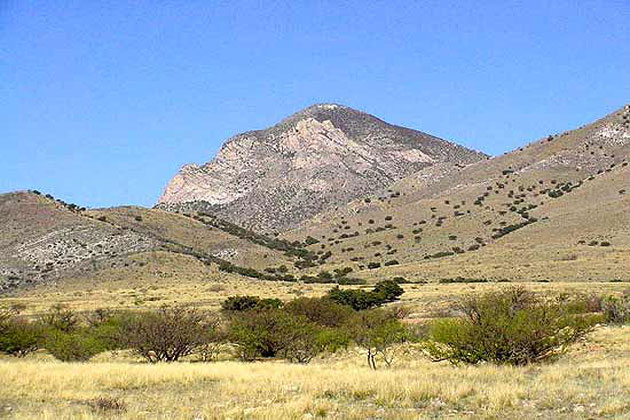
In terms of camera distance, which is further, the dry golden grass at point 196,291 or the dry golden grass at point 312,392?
the dry golden grass at point 196,291

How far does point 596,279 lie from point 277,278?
41229 mm

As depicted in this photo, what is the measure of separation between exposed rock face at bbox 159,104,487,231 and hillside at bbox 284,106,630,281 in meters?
15.8

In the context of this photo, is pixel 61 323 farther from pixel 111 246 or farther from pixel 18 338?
pixel 111 246

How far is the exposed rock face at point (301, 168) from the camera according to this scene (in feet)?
542

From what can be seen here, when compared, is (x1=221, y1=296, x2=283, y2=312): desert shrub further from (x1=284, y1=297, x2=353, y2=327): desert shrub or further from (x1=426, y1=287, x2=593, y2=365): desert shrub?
(x1=426, y1=287, x2=593, y2=365): desert shrub

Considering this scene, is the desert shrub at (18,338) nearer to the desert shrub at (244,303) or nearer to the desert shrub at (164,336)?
the desert shrub at (164,336)

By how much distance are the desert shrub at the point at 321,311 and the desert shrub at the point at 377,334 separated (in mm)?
2668

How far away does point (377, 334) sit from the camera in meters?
30.2

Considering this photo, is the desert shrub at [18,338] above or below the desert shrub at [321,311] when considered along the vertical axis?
above

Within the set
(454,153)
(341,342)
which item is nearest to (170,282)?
(341,342)

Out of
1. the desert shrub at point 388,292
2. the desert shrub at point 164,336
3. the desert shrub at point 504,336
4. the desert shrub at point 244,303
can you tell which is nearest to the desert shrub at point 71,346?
the desert shrub at point 164,336

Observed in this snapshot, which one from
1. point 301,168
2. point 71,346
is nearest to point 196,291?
point 71,346

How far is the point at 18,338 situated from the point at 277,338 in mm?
13504

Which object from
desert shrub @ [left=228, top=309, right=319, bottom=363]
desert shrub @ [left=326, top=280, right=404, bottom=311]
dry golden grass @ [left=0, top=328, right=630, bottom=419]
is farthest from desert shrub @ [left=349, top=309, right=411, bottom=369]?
desert shrub @ [left=326, top=280, right=404, bottom=311]
